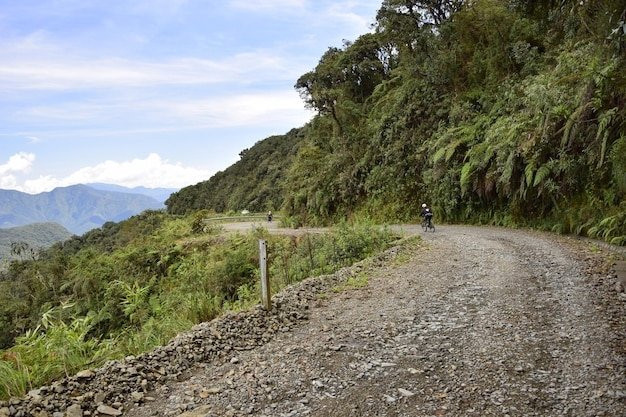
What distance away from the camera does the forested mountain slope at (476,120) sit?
36.3ft

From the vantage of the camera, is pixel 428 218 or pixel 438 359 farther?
pixel 428 218

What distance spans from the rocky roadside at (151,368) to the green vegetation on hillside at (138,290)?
0.63 m

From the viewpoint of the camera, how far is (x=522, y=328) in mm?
5402

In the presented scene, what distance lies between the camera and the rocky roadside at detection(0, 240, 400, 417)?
4.02 m

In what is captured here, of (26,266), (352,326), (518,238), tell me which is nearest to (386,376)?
(352,326)

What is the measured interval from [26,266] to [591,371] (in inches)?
1126

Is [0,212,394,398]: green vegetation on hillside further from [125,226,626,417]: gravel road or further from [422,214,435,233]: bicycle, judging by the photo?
[422,214,435,233]: bicycle

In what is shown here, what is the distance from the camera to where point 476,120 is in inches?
737

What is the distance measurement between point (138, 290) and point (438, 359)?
591cm

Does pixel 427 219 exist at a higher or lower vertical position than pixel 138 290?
higher

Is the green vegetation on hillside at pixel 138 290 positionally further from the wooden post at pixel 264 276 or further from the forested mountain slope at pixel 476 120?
the forested mountain slope at pixel 476 120

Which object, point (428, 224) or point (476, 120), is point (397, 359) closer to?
point (428, 224)

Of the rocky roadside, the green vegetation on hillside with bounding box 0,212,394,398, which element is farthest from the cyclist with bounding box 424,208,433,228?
the rocky roadside

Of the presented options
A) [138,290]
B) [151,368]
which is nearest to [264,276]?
[151,368]
